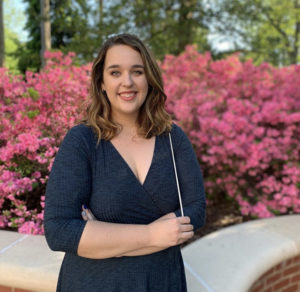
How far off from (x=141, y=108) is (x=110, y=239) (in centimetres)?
69

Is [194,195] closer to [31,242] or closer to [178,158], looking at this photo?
[178,158]

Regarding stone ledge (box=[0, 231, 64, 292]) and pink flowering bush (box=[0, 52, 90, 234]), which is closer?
stone ledge (box=[0, 231, 64, 292])

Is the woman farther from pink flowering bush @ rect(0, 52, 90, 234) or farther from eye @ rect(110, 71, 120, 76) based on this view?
pink flowering bush @ rect(0, 52, 90, 234)

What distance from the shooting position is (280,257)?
2.38 meters

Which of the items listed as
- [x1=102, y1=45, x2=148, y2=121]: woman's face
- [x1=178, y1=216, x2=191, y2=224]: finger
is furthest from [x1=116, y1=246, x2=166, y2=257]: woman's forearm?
[x1=102, y1=45, x2=148, y2=121]: woman's face

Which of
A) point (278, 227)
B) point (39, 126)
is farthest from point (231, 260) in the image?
point (39, 126)

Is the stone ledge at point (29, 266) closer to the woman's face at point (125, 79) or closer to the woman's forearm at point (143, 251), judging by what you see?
the woman's forearm at point (143, 251)

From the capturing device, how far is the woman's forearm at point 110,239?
1368mm

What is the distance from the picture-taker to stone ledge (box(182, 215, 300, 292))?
2029 mm

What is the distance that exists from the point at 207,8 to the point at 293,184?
33.3 feet

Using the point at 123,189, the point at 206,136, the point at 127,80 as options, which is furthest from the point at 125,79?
the point at 206,136

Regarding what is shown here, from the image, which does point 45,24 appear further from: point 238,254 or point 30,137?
point 238,254

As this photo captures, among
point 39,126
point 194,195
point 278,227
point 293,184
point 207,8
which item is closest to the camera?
point 194,195

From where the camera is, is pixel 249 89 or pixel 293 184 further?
pixel 249 89
